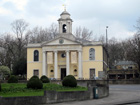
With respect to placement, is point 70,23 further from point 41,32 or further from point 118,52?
point 118,52

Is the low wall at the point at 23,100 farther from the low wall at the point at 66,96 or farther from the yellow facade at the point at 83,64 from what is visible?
the yellow facade at the point at 83,64

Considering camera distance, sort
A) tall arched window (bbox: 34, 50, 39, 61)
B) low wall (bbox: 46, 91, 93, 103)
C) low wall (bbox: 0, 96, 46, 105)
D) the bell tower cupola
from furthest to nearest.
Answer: tall arched window (bbox: 34, 50, 39, 61) < the bell tower cupola < low wall (bbox: 46, 91, 93, 103) < low wall (bbox: 0, 96, 46, 105)

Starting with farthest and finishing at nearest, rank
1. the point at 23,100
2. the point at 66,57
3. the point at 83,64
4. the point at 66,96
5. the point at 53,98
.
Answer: the point at 83,64 < the point at 66,57 < the point at 66,96 < the point at 53,98 < the point at 23,100

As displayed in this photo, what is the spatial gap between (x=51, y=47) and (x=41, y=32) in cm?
2560

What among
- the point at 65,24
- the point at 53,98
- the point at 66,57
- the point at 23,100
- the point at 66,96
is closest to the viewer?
the point at 23,100

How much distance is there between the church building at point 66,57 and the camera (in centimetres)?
6412

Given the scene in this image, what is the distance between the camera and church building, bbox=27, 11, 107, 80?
64125mm

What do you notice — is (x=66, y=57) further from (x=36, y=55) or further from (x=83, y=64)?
(x=36, y=55)

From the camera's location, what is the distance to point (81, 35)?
93.8 meters

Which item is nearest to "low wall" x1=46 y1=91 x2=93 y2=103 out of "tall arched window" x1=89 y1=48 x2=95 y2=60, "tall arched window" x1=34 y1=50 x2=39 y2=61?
"tall arched window" x1=89 y1=48 x2=95 y2=60

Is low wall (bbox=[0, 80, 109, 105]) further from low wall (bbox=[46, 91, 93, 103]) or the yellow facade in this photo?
the yellow facade

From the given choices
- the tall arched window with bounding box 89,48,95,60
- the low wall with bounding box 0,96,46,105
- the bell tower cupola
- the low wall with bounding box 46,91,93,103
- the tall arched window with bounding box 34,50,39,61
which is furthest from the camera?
the tall arched window with bounding box 34,50,39,61

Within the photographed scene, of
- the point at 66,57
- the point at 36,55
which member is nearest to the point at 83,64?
the point at 66,57

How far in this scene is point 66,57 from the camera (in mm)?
64250
